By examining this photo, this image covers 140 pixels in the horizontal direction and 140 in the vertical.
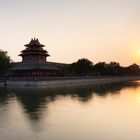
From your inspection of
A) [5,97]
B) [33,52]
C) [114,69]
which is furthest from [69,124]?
[114,69]

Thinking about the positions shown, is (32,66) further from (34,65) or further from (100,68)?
(100,68)

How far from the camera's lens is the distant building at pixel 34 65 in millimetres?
61112

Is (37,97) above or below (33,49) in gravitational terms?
below

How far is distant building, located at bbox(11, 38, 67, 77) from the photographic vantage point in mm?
61112

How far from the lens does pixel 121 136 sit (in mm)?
15836

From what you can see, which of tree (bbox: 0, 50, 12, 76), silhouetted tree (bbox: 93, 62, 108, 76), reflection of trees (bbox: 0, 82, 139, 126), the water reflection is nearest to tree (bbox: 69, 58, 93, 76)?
silhouetted tree (bbox: 93, 62, 108, 76)

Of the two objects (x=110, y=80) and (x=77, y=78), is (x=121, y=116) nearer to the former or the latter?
(x=77, y=78)

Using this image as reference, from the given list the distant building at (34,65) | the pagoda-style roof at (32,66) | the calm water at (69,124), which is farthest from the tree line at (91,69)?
the calm water at (69,124)

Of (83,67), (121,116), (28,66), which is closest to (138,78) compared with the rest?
(83,67)

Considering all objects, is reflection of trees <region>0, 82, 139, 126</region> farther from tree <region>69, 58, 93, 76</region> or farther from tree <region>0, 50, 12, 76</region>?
tree <region>69, 58, 93, 76</region>

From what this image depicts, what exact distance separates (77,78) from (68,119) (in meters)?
45.6

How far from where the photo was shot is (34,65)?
61.4 meters

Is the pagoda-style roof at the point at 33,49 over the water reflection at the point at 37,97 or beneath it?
over

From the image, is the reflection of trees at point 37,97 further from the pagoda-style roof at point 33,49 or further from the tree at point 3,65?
the pagoda-style roof at point 33,49
